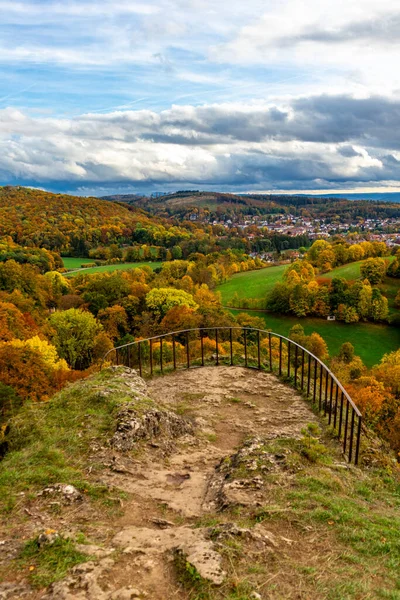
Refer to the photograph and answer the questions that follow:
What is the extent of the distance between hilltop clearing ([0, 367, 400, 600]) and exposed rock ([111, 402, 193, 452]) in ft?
0.11

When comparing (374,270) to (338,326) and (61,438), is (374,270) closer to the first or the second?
(338,326)

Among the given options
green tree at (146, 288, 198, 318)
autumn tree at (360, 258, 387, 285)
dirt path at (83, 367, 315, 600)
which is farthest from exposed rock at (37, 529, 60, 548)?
autumn tree at (360, 258, 387, 285)

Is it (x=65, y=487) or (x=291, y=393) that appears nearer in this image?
(x=65, y=487)

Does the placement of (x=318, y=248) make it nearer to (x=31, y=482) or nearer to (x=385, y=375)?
(x=385, y=375)

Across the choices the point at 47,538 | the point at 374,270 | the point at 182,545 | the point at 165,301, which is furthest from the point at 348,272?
the point at 47,538

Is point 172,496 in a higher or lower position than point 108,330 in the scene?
higher

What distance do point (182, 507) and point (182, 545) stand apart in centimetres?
174

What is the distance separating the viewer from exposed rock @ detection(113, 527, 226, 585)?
5.35 meters

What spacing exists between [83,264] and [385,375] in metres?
97.2

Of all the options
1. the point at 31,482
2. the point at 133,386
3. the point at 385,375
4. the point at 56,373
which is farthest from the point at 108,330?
the point at 31,482

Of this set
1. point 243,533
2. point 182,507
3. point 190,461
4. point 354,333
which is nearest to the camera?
point 243,533

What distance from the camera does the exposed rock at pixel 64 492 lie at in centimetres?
727

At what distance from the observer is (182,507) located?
7578 millimetres

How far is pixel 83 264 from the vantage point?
122 m
